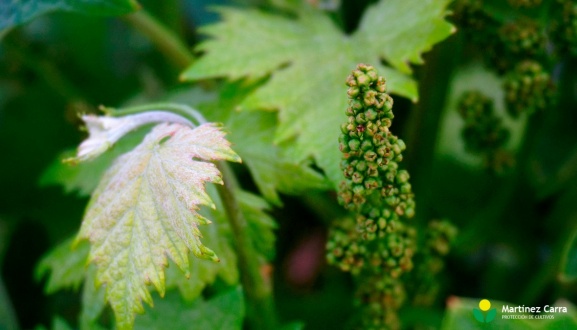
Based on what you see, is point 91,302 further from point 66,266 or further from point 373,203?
point 373,203

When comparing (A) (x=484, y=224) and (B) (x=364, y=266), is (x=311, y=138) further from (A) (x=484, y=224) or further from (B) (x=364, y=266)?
(A) (x=484, y=224)

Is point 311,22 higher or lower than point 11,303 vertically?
higher

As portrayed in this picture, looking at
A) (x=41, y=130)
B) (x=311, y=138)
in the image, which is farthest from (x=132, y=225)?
(x=41, y=130)

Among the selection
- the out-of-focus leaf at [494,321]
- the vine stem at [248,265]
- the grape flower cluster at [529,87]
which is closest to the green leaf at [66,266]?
the vine stem at [248,265]

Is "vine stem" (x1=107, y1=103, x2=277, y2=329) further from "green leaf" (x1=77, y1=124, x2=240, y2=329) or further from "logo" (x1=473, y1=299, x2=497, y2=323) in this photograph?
"logo" (x1=473, y1=299, x2=497, y2=323)

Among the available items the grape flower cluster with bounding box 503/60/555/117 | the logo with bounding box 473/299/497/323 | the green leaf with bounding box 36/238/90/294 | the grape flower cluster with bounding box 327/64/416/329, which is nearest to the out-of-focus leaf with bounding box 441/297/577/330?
the logo with bounding box 473/299/497/323
